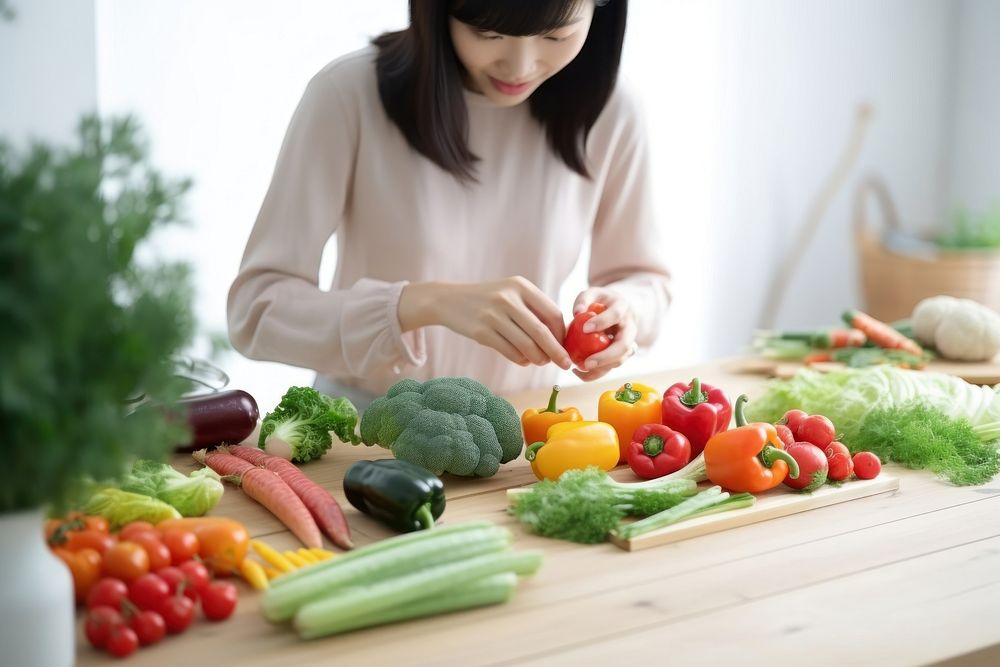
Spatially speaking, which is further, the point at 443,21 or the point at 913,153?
the point at 913,153

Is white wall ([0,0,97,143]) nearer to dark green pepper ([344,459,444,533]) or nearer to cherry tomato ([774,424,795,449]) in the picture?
dark green pepper ([344,459,444,533])

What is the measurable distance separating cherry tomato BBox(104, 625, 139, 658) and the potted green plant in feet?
0.17

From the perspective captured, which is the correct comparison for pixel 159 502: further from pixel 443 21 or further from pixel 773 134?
pixel 773 134

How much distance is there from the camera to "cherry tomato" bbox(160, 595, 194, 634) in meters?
1.24

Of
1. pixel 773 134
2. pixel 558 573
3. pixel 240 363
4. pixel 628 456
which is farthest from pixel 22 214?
pixel 773 134

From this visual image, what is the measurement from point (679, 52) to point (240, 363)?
2308 mm

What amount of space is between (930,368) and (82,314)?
221 cm

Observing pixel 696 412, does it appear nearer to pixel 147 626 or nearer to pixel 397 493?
pixel 397 493

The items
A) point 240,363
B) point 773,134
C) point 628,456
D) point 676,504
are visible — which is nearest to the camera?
point 676,504

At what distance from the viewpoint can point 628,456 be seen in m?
1.86

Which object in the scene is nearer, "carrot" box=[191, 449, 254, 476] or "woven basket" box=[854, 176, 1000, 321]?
"carrot" box=[191, 449, 254, 476]

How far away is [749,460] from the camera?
169 cm

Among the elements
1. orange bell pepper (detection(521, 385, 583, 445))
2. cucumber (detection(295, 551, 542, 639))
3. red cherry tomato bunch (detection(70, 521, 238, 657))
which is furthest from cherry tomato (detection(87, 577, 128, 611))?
orange bell pepper (detection(521, 385, 583, 445))

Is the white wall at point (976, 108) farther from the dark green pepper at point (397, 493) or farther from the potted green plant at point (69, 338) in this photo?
the potted green plant at point (69, 338)
